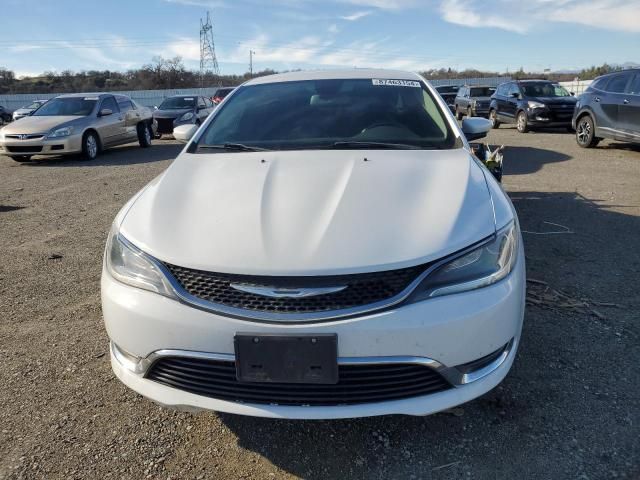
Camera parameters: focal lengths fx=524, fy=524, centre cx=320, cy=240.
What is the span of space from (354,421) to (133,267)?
115 cm

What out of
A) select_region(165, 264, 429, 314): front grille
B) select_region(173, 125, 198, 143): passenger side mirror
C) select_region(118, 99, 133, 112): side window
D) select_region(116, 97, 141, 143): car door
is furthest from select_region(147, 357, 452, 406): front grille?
select_region(118, 99, 133, 112): side window

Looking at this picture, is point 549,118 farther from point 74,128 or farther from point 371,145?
point 371,145

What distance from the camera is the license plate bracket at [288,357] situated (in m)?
1.78

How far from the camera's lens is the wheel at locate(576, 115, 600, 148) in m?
11.0

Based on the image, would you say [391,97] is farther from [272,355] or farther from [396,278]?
[272,355]

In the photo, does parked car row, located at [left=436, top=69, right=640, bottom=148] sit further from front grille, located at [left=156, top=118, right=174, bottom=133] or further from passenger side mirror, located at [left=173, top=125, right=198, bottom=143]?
front grille, located at [left=156, top=118, right=174, bottom=133]

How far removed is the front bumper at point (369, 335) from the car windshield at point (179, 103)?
16.1m

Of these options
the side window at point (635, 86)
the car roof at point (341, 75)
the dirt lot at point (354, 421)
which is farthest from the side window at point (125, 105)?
the side window at point (635, 86)

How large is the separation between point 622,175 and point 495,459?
24.5ft

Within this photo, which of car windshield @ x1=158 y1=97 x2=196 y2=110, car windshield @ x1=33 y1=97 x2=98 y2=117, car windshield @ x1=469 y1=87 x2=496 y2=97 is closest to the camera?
car windshield @ x1=33 y1=97 x2=98 y2=117

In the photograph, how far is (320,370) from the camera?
5.92 ft

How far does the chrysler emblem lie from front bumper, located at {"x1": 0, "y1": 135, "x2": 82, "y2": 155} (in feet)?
35.5

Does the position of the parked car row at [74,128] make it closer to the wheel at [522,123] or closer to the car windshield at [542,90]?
the wheel at [522,123]

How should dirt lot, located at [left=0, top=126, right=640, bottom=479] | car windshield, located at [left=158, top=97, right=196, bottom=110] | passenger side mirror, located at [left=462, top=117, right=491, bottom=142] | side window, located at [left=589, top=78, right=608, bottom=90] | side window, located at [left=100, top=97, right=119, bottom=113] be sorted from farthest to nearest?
car windshield, located at [left=158, top=97, right=196, bottom=110] → side window, located at [left=100, top=97, right=119, bottom=113] → side window, located at [left=589, top=78, right=608, bottom=90] → passenger side mirror, located at [left=462, top=117, right=491, bottom=142] → dirt lot, located at [left=0, top=126, right=640, bottom=479]
